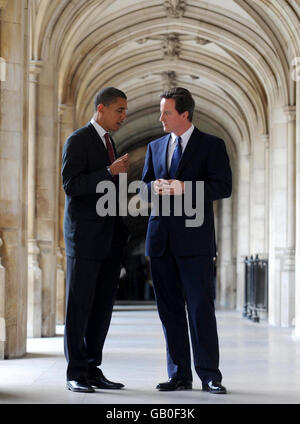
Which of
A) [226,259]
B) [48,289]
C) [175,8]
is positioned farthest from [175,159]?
[226,259]

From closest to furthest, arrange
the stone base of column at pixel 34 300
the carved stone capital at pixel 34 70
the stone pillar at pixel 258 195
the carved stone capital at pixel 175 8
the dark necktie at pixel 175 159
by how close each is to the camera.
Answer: the dark necktie at pixel 175 159 < the stone base of column at pixel 34 300 < the carved stone capital at pixel 34 70 < the carved stone capital at pixel 175 8 < the stone pillar at pixel 258 195

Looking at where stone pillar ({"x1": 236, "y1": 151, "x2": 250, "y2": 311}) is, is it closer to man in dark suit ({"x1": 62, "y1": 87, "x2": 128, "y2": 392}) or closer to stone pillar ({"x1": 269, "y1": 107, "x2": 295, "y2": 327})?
stone pillar ({"x1": 269, "y1": 107, "x2": 295, "y2": 327})

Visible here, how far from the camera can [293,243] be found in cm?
1786

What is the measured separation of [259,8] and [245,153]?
31.2 feet

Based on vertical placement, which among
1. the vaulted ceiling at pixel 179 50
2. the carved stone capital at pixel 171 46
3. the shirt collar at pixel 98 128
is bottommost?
the shirt collar at pixel 98 128

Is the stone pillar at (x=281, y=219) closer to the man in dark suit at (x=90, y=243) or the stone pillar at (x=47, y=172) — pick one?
the stone pillar at (x=47, y=172)

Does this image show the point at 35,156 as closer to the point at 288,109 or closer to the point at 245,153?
the point at 288,109

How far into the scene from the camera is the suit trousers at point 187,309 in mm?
5871

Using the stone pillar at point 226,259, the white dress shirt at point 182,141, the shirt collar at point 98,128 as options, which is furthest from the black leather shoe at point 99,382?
the stone pillar at point 226,259

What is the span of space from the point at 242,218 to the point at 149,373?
20230mm

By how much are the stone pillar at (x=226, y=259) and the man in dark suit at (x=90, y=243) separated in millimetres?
22554

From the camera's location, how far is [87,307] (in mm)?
5840

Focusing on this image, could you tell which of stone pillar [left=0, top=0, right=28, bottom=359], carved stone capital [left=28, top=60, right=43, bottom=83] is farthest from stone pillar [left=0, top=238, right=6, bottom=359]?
carved stone capital [left=28, top=60, right=43, bottom=83]
